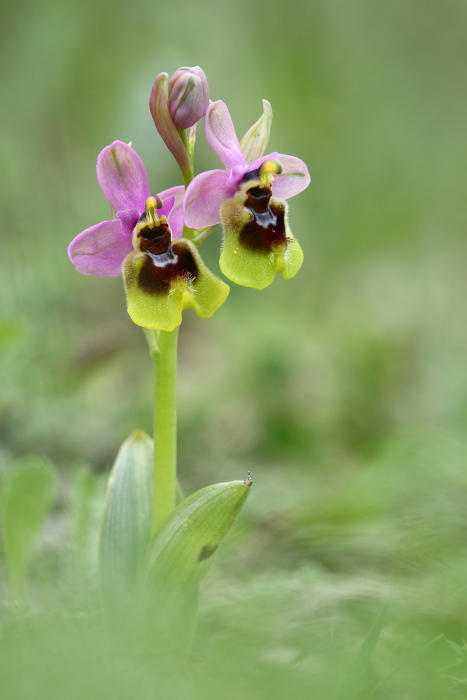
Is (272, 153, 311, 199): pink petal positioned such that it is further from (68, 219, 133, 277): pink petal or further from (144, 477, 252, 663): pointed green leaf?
(144, 477, 252, 663): pointed green leaf

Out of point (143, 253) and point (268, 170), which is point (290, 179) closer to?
point (268, 170)

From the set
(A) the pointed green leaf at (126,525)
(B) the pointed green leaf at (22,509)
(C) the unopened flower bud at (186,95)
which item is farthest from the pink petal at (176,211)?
(B) the pointed green leaf at (22,509)

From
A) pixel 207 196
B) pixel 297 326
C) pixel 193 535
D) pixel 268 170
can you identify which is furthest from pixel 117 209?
pixel 297 326

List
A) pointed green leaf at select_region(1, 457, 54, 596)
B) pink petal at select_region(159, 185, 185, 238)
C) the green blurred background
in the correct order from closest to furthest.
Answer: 1. pink petal at select_region(159, 185, 185, 238)
2. the green blurred background
3. pointed green leaf at select_region(1, 457, 54, 596)

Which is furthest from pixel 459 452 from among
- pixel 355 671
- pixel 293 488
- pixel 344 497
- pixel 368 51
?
pixel 368 51

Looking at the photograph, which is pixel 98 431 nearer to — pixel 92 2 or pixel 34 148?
pixel 34 148

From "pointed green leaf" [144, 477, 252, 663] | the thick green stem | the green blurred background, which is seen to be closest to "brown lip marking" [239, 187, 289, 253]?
the thick green stem
